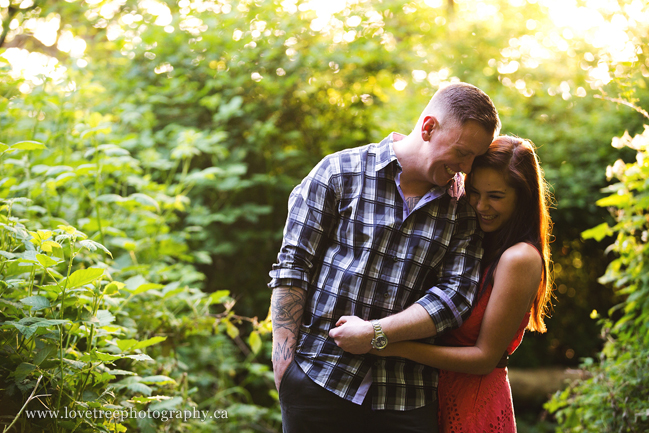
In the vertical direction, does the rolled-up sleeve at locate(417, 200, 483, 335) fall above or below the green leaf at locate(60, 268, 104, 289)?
above

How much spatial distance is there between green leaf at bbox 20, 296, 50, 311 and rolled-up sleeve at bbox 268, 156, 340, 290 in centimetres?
71

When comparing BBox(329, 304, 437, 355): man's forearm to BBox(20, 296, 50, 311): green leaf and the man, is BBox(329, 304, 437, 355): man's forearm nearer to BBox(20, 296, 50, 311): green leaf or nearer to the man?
the man

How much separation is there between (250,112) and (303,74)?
20.7 inches

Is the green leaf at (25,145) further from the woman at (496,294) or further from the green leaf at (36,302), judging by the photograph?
the woman at (496,294)

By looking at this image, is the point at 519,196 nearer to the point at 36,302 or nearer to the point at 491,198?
the point at 491,198

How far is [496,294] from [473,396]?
38 centimetres

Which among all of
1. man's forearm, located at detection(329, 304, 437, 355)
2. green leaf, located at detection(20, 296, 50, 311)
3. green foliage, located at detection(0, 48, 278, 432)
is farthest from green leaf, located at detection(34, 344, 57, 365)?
man's forearm, located at detection(329, 304, 437, 355)

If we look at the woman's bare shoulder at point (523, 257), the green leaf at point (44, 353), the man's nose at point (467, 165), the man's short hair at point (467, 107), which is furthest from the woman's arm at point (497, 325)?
the green leaf at point (44, 353)

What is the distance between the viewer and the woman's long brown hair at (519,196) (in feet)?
5.61

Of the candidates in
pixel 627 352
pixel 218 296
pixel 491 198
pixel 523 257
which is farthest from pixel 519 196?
pixel 218 296

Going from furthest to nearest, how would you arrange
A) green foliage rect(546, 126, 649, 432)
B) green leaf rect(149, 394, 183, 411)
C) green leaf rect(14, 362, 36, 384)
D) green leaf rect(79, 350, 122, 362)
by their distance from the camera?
green foliage rect(546, 126, 649, 432), green leaf rect(149, 394, 183, 411), green leaf rect(79, 350, 122, 362), green leaf rect(14, 362, 36, 384)

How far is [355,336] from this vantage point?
1.54 metres

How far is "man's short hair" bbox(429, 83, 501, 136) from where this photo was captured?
1618 millimetres

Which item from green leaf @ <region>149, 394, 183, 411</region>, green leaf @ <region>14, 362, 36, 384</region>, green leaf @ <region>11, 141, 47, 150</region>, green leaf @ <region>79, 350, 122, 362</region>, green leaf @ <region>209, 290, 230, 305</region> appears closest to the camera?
green leaf @ <region>14, 362, 36, 384</region>
